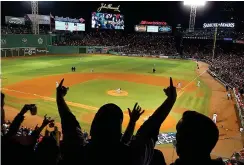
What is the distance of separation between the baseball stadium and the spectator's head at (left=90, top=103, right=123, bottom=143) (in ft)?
0.38

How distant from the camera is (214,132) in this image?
241 centimetres

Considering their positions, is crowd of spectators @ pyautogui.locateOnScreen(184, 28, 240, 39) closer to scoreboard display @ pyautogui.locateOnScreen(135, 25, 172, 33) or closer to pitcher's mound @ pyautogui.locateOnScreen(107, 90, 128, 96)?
scoreboard display @ pyautogui.locateOnScreen(135, 25, 172, 33)

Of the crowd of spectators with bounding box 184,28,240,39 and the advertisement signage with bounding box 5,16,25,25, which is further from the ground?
the advertisement signage with bounding box 5,16,25,25

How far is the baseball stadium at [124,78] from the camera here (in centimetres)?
1589

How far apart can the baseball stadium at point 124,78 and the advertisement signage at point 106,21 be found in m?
0.29

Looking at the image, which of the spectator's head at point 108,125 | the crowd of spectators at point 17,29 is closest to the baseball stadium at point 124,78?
the spectator's head at point 108,125

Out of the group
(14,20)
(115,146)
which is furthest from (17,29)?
(115,146)

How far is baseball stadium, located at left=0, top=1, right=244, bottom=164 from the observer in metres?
15.9

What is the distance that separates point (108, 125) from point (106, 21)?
7591 centimetres

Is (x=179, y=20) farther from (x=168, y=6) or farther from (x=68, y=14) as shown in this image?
(x=68, y=14)

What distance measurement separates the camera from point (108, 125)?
94.7 inches

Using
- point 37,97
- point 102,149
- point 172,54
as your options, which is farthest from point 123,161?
point 172,54

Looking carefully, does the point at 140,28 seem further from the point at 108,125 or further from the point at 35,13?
the point at 108,125

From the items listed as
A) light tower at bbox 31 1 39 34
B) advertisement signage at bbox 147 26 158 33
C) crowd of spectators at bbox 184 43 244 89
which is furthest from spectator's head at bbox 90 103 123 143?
advertisement signage at bbox 147 26 158 33
